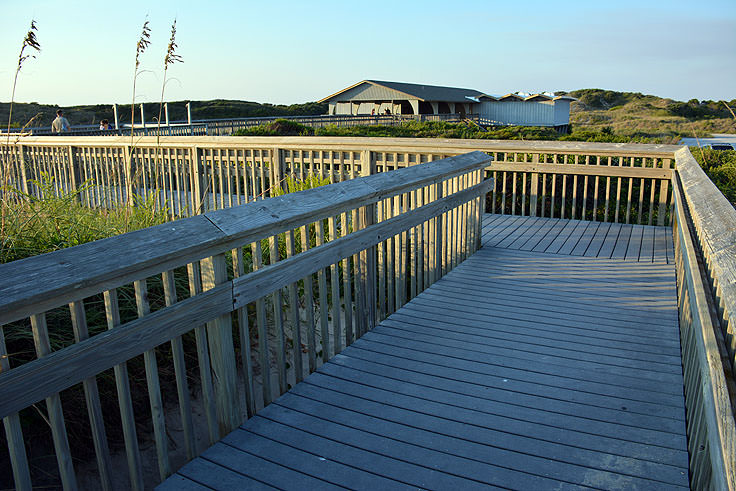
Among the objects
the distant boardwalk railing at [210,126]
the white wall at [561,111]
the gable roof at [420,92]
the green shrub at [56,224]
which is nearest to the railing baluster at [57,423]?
the green shrub at [56,224]

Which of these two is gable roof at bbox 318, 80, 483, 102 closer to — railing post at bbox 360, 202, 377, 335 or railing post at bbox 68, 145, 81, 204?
railing post at bbox 68, 145, 81, 204

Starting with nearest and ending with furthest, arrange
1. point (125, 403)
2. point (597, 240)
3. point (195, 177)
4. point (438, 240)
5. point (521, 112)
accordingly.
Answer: point (125, 403) → point (438, 240) → point (597, 240) → point (195, 177) → point (521, 112)

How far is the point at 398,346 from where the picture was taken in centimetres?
376

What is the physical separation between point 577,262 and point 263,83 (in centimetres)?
3107

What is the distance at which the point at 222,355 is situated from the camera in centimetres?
→ 264

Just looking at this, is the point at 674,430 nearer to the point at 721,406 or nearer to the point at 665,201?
the point at 721,406

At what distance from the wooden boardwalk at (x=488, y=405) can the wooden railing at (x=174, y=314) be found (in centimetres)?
23

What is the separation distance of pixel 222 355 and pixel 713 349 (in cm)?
195

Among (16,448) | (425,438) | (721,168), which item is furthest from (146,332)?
(721,168)

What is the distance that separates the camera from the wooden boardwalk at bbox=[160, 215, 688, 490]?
243 centimetres

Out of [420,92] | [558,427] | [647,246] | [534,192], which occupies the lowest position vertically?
[558,427]

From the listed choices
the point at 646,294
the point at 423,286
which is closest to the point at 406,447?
the point at 423,286

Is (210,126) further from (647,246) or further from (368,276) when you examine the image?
(368,276)

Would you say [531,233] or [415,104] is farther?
[415,104]
